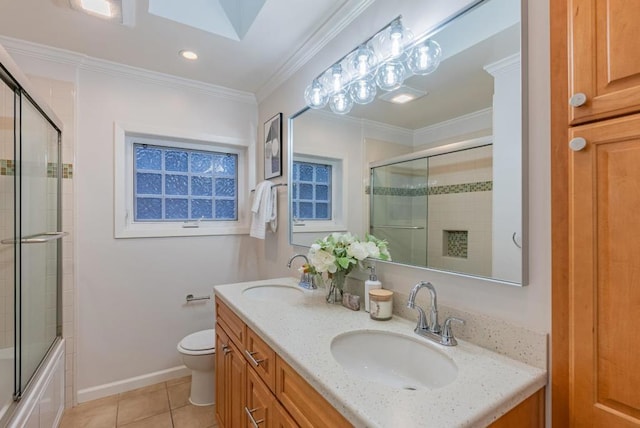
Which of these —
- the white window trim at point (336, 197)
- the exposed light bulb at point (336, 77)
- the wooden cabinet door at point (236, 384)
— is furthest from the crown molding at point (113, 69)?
the wooden cabinet door at point (236, 384)

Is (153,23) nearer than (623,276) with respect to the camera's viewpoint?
No

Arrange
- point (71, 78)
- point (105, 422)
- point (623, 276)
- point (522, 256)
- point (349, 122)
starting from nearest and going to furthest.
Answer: point (623, 276)
point (522, 256)
point (349, 122)
point (105, 422)
point (71, 78)

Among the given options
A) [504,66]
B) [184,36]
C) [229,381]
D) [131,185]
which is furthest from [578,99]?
[131,185]

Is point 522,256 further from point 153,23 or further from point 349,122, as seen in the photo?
point 153,23

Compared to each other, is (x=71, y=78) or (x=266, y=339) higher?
(x=71, y=78)

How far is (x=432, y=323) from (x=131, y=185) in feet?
7.69

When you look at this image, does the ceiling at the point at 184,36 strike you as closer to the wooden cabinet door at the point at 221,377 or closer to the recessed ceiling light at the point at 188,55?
the recessed ceiling light at the point at 188,55

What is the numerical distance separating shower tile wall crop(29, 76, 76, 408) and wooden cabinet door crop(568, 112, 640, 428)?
2.63 metres

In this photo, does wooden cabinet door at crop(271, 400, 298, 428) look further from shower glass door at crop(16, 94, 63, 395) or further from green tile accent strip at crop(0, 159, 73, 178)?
green tile accent strip at crop(0, 159, 73, 178)

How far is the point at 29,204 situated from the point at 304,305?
1.62 metres

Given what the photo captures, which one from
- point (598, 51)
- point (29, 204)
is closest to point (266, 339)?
point (598, 51)

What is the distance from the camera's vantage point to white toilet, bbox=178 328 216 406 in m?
1.98

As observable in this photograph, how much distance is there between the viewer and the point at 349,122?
1.68 metres

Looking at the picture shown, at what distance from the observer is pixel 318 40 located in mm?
1858
